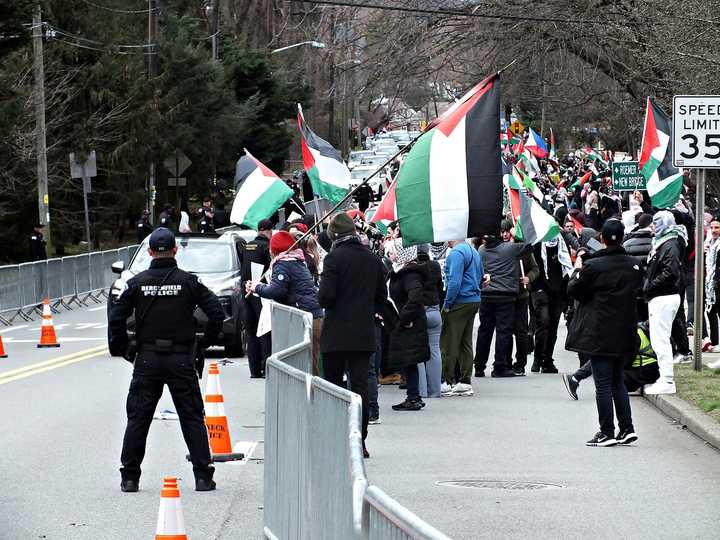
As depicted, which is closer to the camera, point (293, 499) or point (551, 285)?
point (293, 499)

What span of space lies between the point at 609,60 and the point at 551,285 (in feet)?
41.9

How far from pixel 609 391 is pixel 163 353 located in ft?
12.2

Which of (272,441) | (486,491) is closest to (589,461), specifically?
(486,491)

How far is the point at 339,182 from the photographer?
878 inches

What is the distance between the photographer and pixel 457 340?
16.0 m

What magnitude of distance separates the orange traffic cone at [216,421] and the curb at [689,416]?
3.81 meters

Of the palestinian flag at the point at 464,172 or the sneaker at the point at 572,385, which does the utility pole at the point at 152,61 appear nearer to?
the sneaker at the point at 572,385

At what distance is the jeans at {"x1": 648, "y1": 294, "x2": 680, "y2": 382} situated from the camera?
585 inches

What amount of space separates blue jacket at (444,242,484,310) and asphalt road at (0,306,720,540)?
105cm

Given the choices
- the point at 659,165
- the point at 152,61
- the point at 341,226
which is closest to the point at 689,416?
the point at 341,226

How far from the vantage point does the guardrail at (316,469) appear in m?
4.48

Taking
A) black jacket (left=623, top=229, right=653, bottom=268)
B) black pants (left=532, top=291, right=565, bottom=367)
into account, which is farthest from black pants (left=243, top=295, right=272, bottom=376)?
black jacket (left=623, top=229, right=653, bottom=268)

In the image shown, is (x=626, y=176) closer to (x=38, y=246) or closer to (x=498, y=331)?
(x=38, y=246)

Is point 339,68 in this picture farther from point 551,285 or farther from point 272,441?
point 272,441
